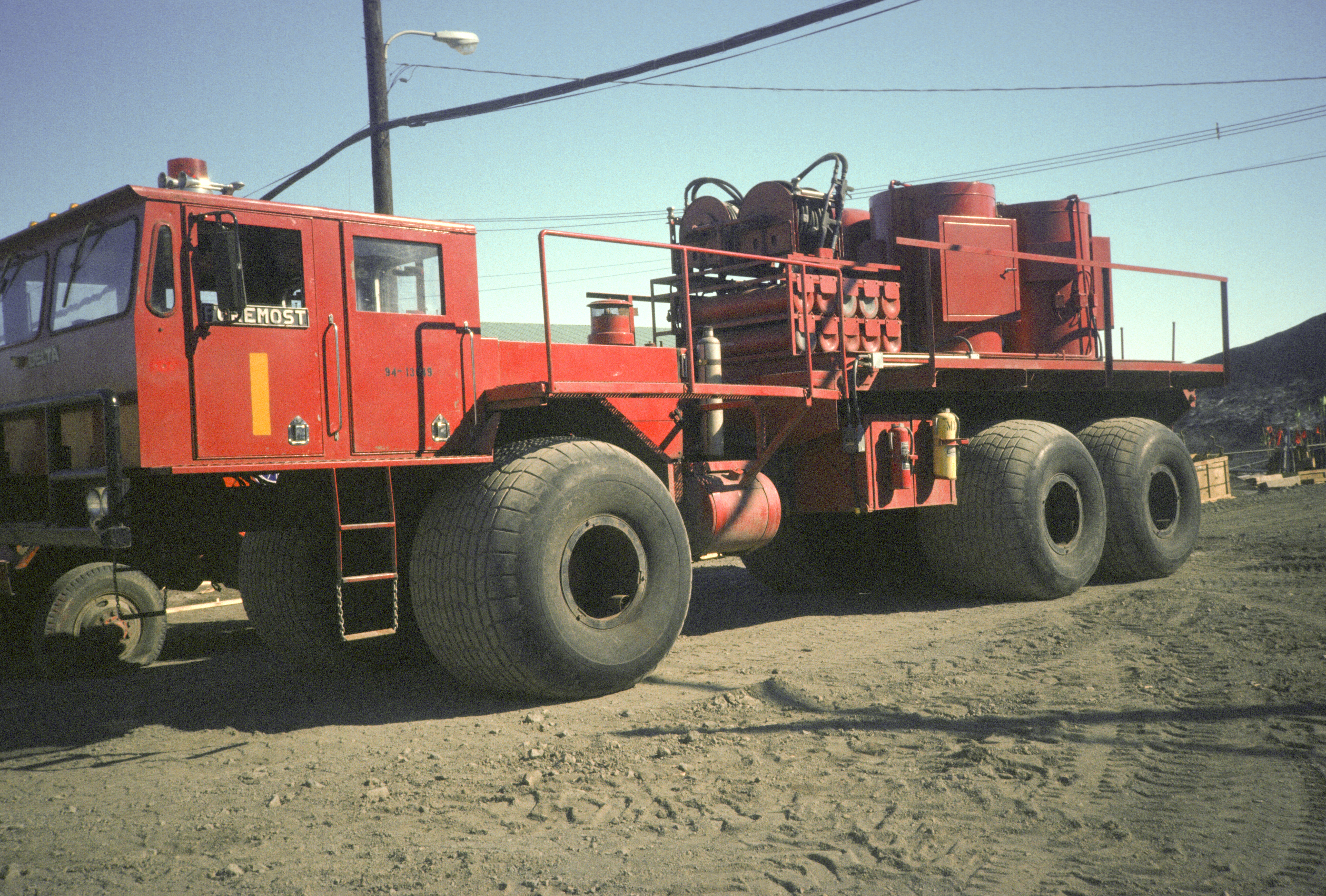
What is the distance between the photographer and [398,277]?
20.3ft

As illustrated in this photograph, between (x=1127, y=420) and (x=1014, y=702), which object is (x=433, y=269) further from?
(x=1127, y=420)

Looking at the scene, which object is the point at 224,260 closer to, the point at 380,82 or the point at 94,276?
the point at 94,276

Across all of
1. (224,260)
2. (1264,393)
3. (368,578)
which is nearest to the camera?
(224,260)

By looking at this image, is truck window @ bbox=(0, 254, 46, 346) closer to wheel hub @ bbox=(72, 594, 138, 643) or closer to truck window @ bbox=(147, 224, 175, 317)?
truck window @ bbox=(147, 224, 175, 317)

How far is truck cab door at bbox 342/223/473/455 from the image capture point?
19.5 feet

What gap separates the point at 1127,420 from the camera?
1078cm

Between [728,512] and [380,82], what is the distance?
8.80m

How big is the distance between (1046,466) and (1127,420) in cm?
223

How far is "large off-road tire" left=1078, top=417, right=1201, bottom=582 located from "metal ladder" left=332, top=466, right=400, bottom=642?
22.0 feet

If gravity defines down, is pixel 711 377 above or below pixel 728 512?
above

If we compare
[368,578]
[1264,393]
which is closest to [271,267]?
[368,578]

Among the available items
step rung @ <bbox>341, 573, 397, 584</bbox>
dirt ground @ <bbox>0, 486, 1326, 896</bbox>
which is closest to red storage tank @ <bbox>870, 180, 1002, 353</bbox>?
dirt ground @ <bbox>0, 486, 1326, 896</bbox>

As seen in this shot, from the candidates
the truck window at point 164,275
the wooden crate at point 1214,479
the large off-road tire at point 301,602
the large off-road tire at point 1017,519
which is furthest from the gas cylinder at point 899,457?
the wooden crate at point 1214,479

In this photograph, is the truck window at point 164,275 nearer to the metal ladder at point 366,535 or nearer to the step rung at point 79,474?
the step rung at point 79,474
